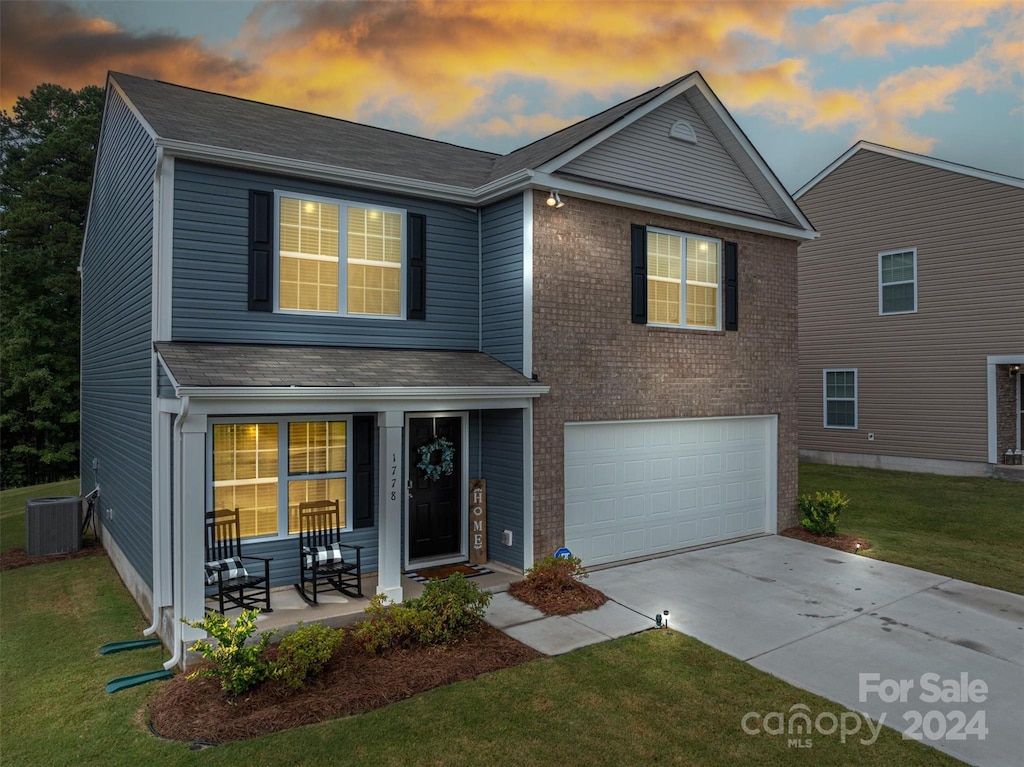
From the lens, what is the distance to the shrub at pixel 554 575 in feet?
25.8

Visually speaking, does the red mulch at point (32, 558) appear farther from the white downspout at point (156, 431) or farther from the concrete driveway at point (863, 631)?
the concrete driveway at point (863, 631)

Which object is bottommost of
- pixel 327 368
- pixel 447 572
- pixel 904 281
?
pixel 447 572

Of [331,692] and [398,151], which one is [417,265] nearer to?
[398,151]

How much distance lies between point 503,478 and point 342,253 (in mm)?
3825

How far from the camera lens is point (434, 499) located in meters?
9.30

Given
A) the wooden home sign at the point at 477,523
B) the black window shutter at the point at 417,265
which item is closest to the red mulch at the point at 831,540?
the wooden home sign at the point at 477,523

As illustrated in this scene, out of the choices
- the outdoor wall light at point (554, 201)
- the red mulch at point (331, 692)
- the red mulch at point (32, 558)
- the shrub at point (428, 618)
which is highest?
the outdoor wall light at point (554, 201)

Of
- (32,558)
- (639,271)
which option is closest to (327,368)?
(639,271)

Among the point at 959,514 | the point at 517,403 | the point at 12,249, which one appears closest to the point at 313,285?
the point at 517,403

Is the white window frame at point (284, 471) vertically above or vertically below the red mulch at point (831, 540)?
above

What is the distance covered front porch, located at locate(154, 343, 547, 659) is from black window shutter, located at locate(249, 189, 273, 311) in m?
0.67

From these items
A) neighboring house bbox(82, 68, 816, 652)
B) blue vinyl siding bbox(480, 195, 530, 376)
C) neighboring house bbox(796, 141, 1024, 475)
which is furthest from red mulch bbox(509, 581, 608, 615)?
neighboring house bbox(796, 141, 1024, 475)

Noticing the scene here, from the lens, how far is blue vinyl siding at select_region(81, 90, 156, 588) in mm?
8125

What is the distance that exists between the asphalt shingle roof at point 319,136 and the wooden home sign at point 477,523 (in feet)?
14.8
